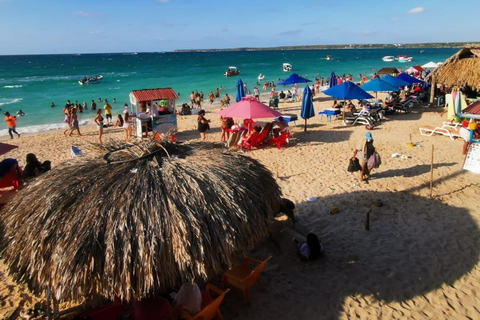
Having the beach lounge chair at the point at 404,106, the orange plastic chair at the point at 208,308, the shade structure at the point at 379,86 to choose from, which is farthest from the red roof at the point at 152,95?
the beach lounge chair at the point at 404,106

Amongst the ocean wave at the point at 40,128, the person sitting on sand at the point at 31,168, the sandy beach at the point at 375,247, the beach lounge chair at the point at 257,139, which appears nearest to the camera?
the sandy beach at the point at 375,247

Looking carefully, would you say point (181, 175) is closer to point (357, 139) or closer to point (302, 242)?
point (302, 242)

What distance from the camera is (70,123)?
52.2 feet

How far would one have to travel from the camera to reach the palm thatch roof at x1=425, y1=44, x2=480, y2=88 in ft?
50.3

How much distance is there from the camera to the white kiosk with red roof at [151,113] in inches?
532

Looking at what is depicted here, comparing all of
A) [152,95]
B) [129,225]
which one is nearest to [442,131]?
[152,95]

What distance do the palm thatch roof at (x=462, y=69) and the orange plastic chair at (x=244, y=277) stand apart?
50.0ft

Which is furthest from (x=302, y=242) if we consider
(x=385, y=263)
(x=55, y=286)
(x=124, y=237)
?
(x=55, y=286)

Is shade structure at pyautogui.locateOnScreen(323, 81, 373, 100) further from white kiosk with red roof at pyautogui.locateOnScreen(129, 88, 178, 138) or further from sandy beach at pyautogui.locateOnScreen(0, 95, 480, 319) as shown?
white kiosk with red roof at pyautogui.locateOnScreen(129, 88, 178, 138)

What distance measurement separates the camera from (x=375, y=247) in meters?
6.05

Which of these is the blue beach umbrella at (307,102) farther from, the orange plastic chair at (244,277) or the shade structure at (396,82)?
the orange plastic chair at (244,277)

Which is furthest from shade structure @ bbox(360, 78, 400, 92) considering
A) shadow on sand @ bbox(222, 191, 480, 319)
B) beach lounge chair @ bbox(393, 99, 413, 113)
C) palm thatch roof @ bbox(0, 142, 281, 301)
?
palm thatch roof @ bbox(0, 142, 281, 301)

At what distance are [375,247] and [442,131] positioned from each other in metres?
8.90

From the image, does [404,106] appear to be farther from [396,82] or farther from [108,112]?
[108,112]
